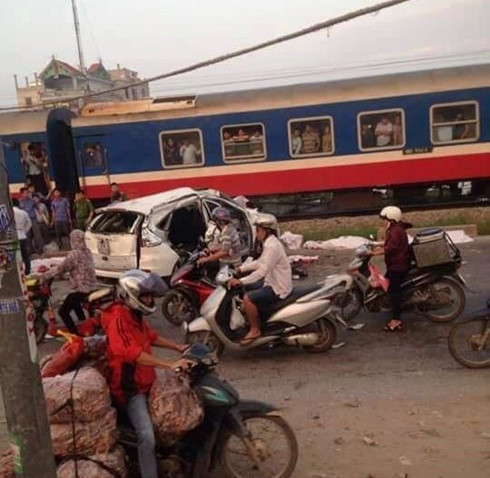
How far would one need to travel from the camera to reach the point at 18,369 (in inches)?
118

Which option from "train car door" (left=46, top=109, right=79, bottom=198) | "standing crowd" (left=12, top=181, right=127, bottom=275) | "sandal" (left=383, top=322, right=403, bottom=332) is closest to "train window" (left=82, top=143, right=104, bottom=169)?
"train car door" (left=46, top=109, right=79, bottom=198)

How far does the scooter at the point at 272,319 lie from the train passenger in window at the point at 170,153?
10.1m

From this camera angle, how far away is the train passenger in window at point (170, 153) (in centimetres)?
1702

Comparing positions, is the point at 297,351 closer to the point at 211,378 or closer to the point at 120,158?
the point at 211,378

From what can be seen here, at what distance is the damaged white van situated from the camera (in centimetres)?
1011

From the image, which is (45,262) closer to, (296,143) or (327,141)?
(296,143)

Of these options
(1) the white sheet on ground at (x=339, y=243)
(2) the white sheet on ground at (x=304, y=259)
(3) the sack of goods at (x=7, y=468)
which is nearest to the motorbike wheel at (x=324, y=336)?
(3) the sack of goods at (x=7, y=468)

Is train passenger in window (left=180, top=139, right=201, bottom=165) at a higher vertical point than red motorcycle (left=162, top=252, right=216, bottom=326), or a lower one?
higher

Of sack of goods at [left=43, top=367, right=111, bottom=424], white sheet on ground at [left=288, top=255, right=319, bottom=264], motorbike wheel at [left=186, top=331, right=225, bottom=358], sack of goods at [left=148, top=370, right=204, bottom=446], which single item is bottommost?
white sheet on ground at [left=288, top=255, right=319, bottom=264]

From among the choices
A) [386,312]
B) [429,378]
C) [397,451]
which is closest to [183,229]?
[386,312]

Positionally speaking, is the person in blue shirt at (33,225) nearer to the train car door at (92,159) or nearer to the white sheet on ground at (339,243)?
the train car door at (92,159)

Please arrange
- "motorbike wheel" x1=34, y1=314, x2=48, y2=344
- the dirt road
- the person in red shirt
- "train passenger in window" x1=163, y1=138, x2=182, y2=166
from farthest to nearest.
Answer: "train passenger in window" x1=163, y1=138, x2=182, y2=166
"motorbike wheel" x1=34, y1=314, x2=48, y2=344
the dirt road
the person in red shirt

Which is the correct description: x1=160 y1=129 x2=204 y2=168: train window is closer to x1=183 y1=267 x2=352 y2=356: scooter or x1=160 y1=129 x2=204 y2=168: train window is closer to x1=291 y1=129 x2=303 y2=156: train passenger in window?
x1=291 y1=129 x2=303 y2=156: train passenger in window

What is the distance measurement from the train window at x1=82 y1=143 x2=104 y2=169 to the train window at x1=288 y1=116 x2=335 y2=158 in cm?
481
